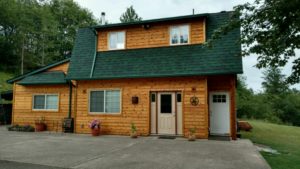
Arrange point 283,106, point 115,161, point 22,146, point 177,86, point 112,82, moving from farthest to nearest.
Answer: point 283,106 < point 112,82 < point 177,86 < point 22,146 < point 115,161

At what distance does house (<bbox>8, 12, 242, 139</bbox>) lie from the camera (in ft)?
32.7

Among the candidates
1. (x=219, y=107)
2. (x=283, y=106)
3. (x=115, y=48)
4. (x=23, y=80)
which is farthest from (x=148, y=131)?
(x=283, y=106)

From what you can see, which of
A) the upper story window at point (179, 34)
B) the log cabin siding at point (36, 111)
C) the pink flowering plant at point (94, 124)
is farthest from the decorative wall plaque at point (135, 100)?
the log cabin siding at point (36, 111)

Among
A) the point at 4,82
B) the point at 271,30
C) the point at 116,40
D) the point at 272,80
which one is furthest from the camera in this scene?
the point at 272,80

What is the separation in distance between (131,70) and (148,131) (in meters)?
2.95

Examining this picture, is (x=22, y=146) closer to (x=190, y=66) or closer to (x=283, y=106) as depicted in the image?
(x=190, y=66)

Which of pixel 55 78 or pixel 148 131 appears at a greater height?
pixel 55 78

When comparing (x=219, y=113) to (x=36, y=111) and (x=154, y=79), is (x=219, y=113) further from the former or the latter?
(x=36, y=111)

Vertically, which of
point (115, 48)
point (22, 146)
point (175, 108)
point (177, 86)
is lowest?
point (22, 146)

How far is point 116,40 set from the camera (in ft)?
39.2

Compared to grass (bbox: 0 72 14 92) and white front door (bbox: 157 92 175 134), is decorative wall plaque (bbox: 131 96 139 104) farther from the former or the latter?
grass (bbox: 0 72 14 92)

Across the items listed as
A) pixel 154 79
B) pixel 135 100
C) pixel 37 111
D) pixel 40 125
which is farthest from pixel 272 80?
pixel 40 125

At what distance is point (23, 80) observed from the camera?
13516mm

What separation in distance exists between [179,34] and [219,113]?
412 cm
